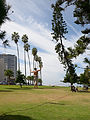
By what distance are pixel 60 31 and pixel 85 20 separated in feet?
64.0

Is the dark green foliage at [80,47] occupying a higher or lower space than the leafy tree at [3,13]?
lower

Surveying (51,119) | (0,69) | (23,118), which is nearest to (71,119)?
(51,119)

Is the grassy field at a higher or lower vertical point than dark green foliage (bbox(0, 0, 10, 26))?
lower

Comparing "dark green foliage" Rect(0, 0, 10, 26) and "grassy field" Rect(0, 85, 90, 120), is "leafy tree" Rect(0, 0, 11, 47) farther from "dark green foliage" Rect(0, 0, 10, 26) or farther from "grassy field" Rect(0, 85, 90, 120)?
"grassy field" Rect(0, 85, 90, 120)

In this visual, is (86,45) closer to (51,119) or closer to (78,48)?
(78,48)

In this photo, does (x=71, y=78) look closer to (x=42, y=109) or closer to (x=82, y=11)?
(x=42, y=109)

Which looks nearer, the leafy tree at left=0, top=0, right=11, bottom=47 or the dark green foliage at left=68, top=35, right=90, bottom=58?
the dark green foliage at left=68, top=35, right=90, bottom=58

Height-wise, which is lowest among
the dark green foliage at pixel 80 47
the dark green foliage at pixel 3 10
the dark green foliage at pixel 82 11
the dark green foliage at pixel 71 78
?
the dark green foliage at pixel 71 78

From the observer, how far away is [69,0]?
273 inches

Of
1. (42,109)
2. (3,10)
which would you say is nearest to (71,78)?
(42,109)

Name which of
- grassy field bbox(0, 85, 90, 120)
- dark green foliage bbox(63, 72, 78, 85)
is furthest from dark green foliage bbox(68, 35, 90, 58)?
dark green foliage bbox(63, 72, 78, 85)

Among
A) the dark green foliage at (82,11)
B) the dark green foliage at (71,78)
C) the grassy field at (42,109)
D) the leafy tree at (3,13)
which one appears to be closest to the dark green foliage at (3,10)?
the leafy tree at (3,13)

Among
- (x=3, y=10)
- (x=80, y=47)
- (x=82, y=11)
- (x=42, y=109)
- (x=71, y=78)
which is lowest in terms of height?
(x=42, y=109)

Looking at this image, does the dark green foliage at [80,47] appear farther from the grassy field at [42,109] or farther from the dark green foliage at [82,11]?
the grassy field at [42,109]
